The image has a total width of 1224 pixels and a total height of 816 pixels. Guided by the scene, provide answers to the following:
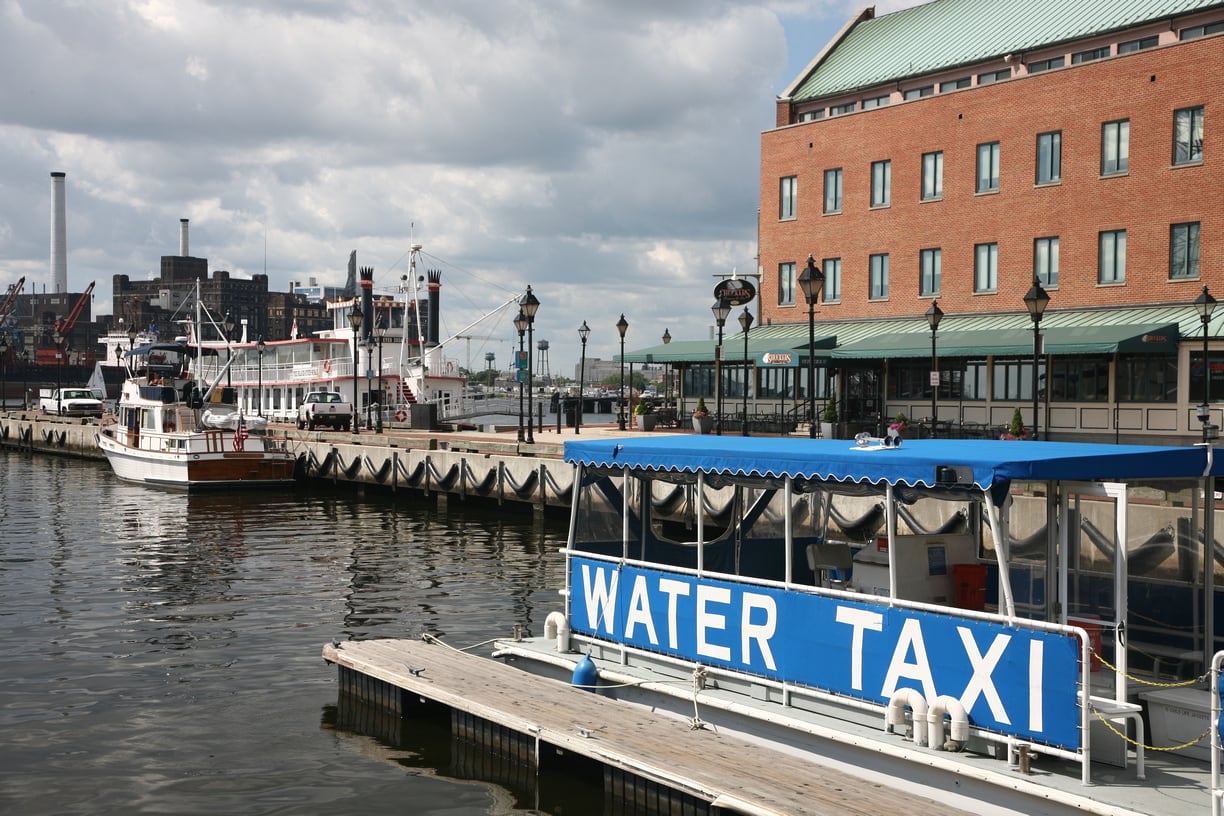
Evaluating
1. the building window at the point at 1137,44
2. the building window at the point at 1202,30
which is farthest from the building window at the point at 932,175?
the building window at the point at 1202,30

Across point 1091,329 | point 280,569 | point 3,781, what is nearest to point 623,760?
point 3,781

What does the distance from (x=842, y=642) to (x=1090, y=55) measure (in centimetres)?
4351

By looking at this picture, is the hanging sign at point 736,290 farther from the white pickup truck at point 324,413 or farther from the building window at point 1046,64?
the white pickup truck at point 324,413

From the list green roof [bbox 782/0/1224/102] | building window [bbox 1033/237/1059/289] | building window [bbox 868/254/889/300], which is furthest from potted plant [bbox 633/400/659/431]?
green roof [bbox 782/0/1224/102]

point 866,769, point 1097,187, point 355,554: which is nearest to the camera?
point 866,769

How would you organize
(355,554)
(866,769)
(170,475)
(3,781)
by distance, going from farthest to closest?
(170,475) → (355,554) → (3,781) → (866,769)

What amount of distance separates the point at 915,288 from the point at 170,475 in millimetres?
30059

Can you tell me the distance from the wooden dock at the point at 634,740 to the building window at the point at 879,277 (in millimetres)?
38984

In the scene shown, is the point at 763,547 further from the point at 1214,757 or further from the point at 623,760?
the point at 1214,757

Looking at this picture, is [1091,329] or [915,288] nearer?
[1091,329]

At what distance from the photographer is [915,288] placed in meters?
50.8

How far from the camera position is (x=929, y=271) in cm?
5053

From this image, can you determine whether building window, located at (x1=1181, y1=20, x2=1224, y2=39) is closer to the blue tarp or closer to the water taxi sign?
the blue tarp

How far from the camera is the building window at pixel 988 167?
157 feet
